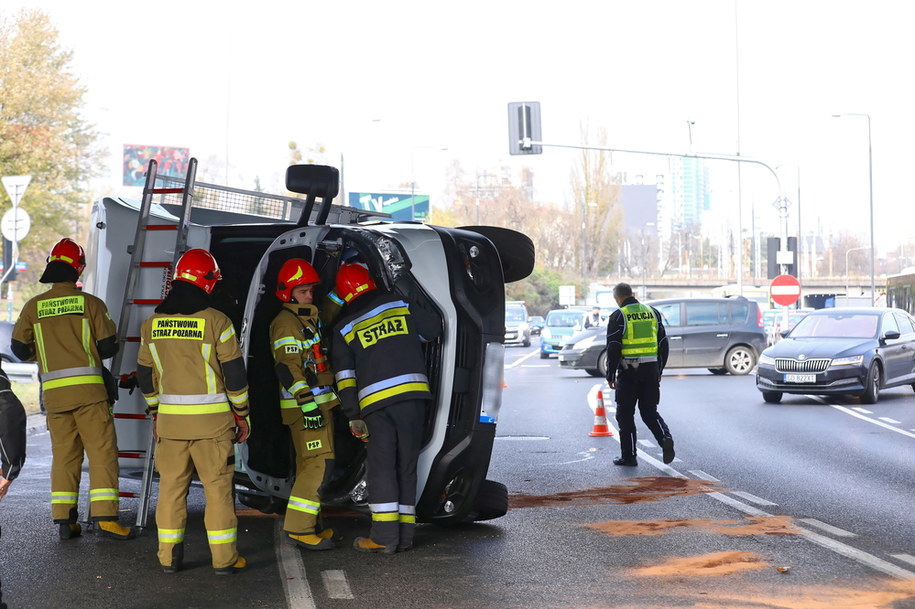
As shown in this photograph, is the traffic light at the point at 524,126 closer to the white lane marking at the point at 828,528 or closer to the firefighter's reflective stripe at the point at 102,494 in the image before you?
the white lane marking at the point at 828,528

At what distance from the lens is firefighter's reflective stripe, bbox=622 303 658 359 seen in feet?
38.4

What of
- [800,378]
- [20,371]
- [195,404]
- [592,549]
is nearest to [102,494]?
[195,404]

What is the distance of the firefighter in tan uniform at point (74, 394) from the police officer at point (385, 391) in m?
1.68

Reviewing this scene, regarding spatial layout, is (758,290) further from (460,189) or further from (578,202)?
(460,189)

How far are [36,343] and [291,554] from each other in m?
2.32

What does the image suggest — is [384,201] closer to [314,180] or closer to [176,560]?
[314,180]

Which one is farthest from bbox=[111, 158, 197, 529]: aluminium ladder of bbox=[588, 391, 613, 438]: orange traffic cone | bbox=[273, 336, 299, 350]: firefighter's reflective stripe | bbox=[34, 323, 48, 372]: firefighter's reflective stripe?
bbox=[588, 391, 613, 438]: orange traffic cone

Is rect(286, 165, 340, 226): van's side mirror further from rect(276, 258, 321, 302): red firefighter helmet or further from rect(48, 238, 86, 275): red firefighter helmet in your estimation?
rect(48, 238, 86, 275): red firefighter helmet

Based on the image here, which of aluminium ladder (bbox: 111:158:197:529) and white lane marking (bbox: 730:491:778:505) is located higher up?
aluminium ladder (bbox: 111:158:197:529)

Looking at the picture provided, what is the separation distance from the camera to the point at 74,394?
779cm

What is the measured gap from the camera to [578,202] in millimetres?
90000

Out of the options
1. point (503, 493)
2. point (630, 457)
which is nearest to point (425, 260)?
point (503, 493)

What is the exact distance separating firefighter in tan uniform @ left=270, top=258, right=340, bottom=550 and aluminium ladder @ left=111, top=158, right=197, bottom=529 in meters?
0.91

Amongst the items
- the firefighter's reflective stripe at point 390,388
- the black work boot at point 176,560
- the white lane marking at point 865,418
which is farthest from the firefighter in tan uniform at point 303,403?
the white lane marking at point 865,418
